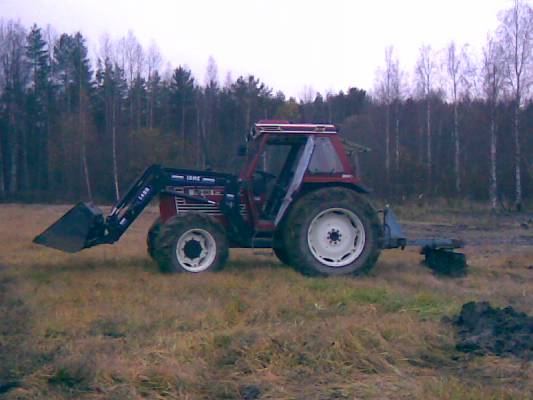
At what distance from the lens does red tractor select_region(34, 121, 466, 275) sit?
12.8m

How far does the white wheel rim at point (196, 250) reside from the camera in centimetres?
1245

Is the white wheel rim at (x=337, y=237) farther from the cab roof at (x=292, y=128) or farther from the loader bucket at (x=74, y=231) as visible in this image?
the loader bucket at (x=74, y=231)

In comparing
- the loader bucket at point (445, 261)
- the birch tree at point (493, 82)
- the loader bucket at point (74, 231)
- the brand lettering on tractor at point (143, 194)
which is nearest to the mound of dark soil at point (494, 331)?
the loader bucket at point (445, 261)

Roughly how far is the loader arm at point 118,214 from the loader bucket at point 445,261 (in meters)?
3.95

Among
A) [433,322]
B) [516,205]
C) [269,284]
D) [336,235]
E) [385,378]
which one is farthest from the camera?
[516,205]

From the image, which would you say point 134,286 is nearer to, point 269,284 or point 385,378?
point 269,284

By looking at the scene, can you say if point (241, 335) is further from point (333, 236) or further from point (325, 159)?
point (325, 159)

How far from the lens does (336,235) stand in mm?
13180

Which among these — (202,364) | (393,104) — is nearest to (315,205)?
(202,364)

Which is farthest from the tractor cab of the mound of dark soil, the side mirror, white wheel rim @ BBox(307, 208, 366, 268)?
the mound of dark soil

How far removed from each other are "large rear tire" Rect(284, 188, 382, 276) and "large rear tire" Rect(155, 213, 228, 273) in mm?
1168

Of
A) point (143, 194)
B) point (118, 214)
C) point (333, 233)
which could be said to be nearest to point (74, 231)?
point (118, 214)

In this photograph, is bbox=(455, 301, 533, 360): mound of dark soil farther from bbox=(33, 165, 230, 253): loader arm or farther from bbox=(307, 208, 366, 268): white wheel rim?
bbox=(33, 165, 230, 253): loader arm

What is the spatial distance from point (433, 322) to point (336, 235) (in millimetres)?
4562
